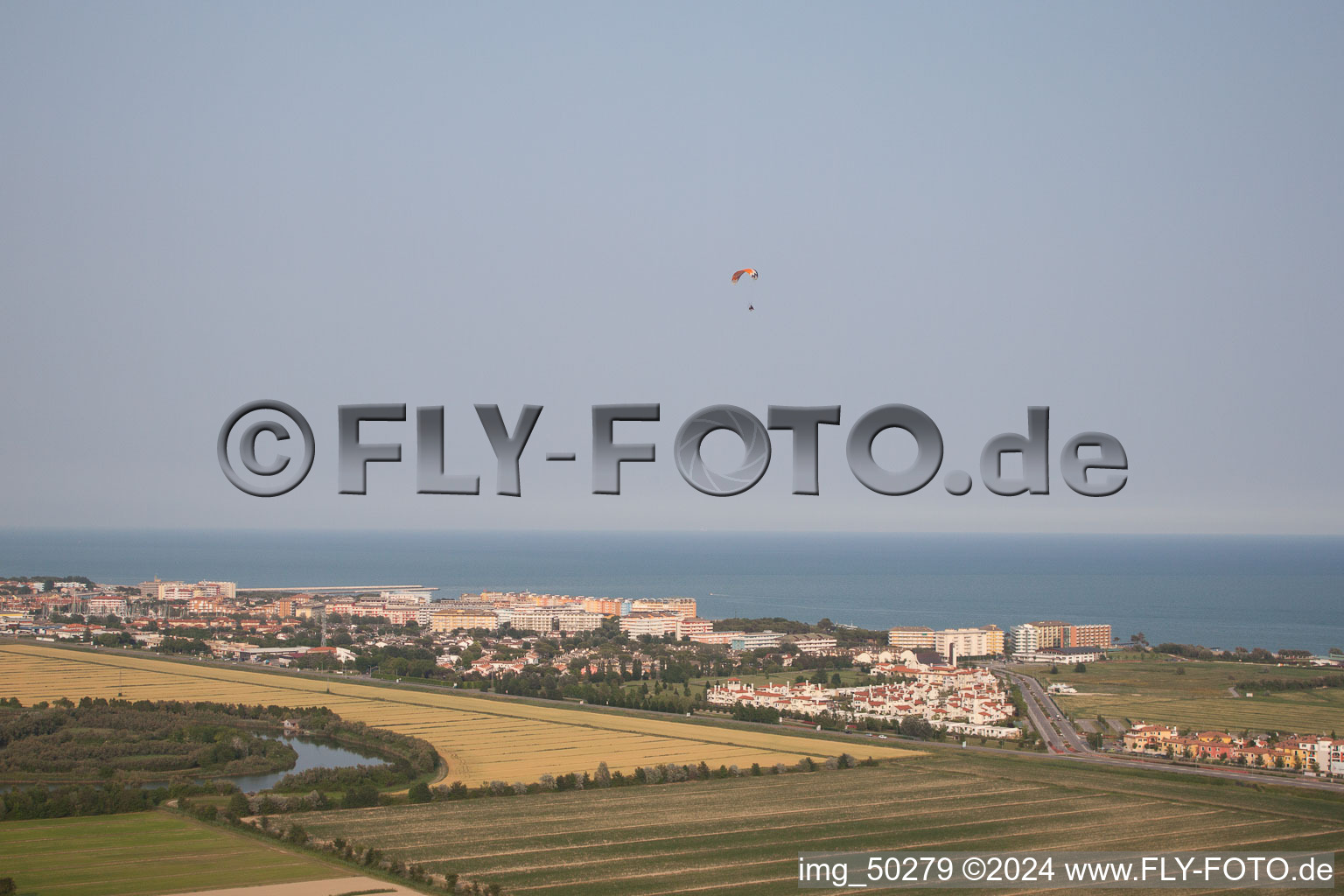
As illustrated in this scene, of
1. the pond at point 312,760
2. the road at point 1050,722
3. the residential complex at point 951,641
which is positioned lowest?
the pond at point 312,760

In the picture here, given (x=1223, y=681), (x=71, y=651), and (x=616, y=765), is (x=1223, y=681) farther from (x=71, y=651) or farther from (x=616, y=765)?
(x=71, y=651)

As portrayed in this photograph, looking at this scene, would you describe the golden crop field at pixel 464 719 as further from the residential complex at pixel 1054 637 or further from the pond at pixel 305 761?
the residential complex at pixel 1054 637

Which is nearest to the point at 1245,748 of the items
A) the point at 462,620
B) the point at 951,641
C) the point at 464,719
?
the point at 464,719

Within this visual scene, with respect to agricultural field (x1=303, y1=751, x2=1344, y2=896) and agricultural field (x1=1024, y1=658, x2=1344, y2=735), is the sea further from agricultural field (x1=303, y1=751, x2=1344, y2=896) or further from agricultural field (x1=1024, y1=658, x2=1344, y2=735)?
agricultural field (x1=303, y1=751, x2=1344, y2=896)

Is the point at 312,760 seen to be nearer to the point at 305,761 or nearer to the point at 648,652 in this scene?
the point at 305,761

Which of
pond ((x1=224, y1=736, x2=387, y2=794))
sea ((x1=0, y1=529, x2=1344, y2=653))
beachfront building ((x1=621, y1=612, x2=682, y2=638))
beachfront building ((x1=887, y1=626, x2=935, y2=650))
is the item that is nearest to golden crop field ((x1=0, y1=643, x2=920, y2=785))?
pond ((x1=224, y1=736, x2=387, y2=794))

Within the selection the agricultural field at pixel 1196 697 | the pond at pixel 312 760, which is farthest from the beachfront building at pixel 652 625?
the pond at pixel 312 760
